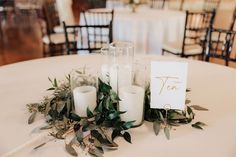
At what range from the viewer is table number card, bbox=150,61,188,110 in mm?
926

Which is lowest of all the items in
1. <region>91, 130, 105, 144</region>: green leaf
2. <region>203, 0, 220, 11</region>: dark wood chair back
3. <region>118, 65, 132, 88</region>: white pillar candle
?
<region>91, 130, 105, 144</region>: green leaf

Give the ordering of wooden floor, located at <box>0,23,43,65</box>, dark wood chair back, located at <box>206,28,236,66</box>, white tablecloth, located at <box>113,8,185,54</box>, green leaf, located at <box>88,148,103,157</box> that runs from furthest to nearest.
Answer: wooden floor, located at <box>0,23,43,65</box> → white tablecloth, located at <box>113,8,185,54</box> → dark wood chair back, located at <box>206,28,236,66</box> → green leaf, located at <box>88,148,103,157</box>

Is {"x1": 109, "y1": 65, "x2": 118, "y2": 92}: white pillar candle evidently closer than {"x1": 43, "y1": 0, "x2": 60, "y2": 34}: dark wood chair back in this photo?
Yes

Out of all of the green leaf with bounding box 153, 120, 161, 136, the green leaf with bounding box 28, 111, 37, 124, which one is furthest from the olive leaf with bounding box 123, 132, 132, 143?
the green leaf with bounding box 28, 111, 37, 124

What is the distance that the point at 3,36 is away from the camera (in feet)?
19.0

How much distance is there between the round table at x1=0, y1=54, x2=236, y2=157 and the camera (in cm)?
83

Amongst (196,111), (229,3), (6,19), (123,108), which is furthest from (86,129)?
(6,19)

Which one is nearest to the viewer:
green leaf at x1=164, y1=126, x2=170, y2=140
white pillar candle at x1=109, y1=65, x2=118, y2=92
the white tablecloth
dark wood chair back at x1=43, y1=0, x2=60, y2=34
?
green leaf at x1=164, y1=126, x2=170, y2=140

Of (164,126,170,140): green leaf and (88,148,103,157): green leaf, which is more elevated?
(164,126,170,140): green leaf

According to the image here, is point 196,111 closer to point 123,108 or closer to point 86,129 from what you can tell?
point 123,108

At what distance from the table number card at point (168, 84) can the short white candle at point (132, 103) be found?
2.2 inches

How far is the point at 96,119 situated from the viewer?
3.00 feet

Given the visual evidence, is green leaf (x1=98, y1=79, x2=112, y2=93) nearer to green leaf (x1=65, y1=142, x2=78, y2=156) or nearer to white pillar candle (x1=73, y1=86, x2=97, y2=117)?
white pillar candle (x1=73, y1=86, x2=97, y2=117)

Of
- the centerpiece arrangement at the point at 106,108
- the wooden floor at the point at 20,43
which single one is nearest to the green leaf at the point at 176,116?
the centerpiece arrangement at the point at 106,108
